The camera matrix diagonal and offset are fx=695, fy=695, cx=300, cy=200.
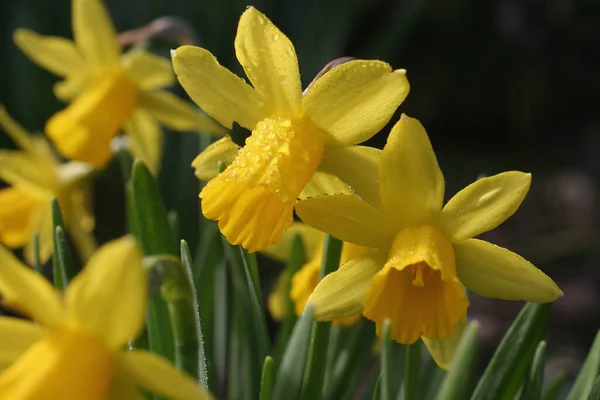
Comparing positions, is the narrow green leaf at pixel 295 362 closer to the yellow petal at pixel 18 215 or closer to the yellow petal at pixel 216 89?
the yellow petal at pixel 216 89

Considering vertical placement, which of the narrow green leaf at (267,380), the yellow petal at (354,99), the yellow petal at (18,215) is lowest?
the yellow petal at (18,215)

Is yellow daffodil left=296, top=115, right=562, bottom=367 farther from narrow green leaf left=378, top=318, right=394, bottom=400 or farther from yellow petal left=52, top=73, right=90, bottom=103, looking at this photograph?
yellow petal left=52, top=73, right=90, bottom=103

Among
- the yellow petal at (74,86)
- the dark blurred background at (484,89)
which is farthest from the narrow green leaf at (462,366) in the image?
the dark blurred background at (484,89)

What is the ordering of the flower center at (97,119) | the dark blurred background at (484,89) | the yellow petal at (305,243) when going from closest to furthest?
the yellow petal at (305,243)
the flower center at (97,119)
the dark blurred background at (484,89)

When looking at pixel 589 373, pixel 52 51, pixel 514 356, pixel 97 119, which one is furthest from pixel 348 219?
pixel 52 51

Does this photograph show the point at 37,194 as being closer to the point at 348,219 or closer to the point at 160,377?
the point at 348,219

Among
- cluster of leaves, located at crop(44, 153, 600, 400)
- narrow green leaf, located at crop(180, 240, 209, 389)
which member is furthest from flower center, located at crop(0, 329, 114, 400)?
narrow green leaf, located at crop(180, 240, 209, 389)

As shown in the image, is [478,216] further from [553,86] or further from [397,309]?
[553,86]
